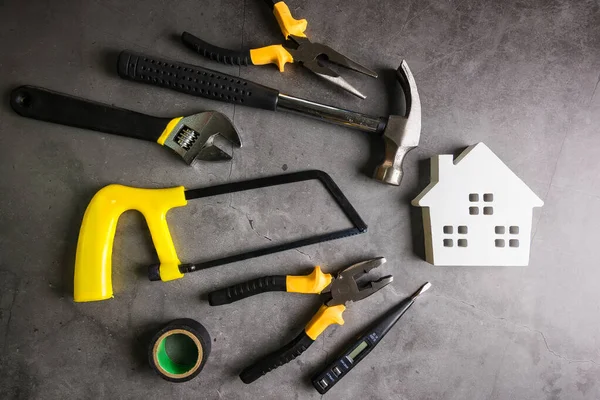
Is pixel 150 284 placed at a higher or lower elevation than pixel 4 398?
higher

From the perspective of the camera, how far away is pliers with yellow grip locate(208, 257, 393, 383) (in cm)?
147

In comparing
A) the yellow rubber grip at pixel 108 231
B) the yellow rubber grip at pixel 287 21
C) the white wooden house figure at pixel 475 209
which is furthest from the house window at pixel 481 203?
the yellow rubber grip at pixel 108 231

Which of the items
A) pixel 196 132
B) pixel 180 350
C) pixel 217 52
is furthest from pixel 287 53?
pixel 180 350

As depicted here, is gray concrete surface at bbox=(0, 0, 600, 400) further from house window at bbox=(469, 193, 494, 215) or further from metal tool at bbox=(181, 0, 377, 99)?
house window at bbox=(469, 193, 494, 215)

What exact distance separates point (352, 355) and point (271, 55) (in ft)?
3.31

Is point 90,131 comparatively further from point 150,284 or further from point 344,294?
point 344,294

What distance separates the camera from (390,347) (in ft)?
5.21

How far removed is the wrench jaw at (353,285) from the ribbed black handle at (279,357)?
147 millimetres

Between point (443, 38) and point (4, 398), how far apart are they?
6.26 ft

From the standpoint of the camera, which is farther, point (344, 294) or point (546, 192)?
point (546, 192)

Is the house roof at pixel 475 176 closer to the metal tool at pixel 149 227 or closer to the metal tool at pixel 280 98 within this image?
the metal tool at pixel 280 98

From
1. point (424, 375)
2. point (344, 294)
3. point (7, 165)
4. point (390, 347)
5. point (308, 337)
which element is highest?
point (7, 165)

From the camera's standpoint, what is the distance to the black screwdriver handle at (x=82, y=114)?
1447 millimetres

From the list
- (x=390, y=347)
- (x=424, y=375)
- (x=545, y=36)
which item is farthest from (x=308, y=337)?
(x=545, y=36)
